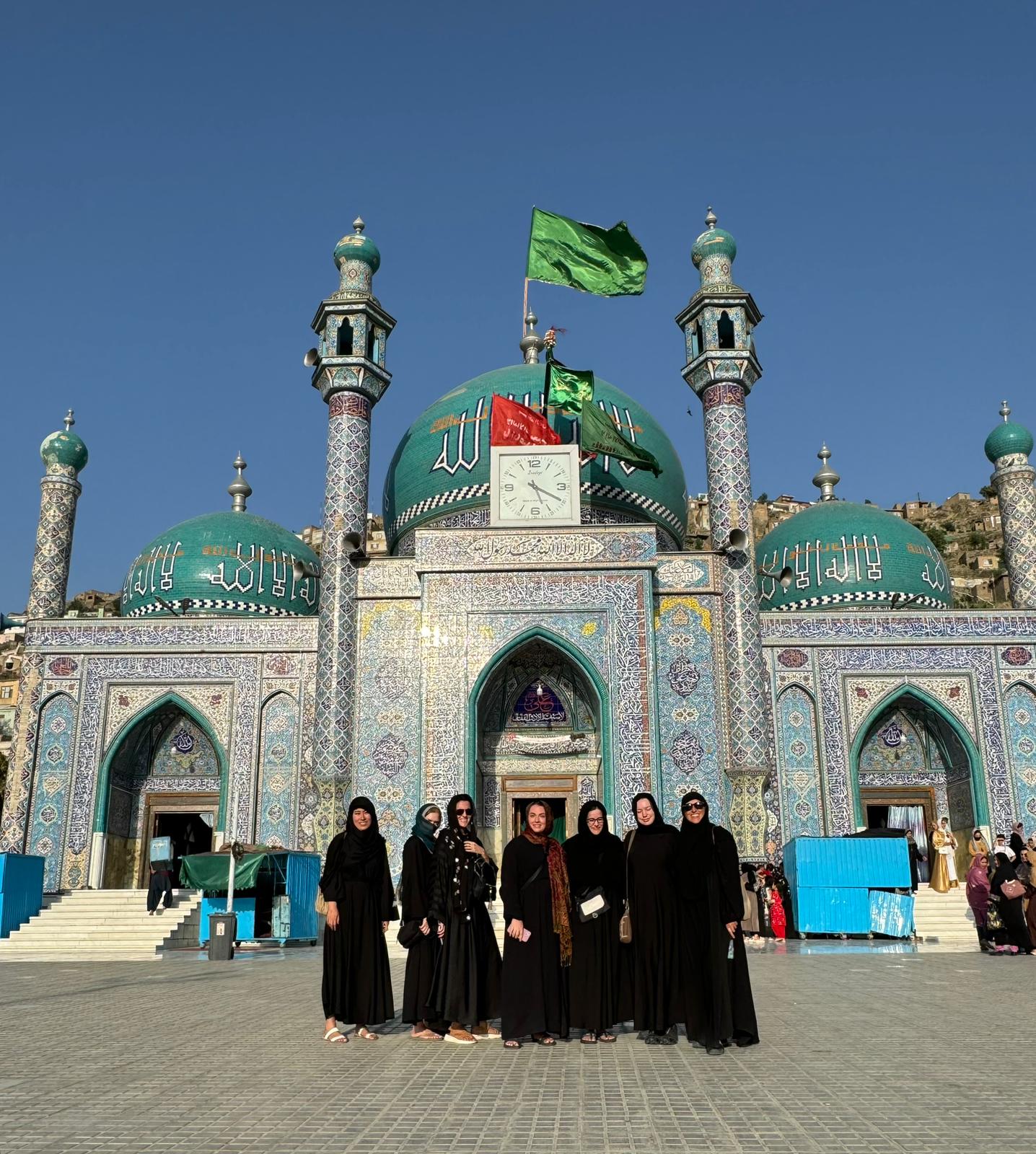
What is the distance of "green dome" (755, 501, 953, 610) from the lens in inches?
844

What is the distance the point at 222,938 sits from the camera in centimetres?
1180

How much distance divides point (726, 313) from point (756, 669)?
641 centimetres

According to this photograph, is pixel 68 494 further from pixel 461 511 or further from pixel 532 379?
pixel 532 379

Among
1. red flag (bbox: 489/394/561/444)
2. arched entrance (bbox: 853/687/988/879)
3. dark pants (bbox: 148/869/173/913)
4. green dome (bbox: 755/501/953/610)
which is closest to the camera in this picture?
dark pants (bbox: 148/869/173/913)

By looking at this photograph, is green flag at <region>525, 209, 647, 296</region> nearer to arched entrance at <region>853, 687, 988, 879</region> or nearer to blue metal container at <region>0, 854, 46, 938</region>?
arched entrance at <region>853, 687, 988, 879</region>

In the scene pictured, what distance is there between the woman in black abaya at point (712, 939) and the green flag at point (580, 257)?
1484 centimetres

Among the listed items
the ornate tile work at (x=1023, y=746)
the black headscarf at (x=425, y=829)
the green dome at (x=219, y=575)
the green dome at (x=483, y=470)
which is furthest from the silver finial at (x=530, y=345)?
the black headscarf at (x=425, y=829)

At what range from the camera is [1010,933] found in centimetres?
1119

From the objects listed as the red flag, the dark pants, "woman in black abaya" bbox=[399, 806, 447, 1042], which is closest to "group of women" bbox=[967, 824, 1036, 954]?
"woman in black abaya" bbox=[399, 806, 447, 1042]

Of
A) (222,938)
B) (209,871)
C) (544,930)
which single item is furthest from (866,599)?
(544,930)

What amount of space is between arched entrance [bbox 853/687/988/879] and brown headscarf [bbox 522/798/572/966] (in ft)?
45.2

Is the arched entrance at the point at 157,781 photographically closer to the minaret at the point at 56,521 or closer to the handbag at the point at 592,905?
the minaret at the point at 56,521

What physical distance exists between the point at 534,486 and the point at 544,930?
12.9 metres

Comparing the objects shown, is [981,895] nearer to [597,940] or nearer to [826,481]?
[597,940]
